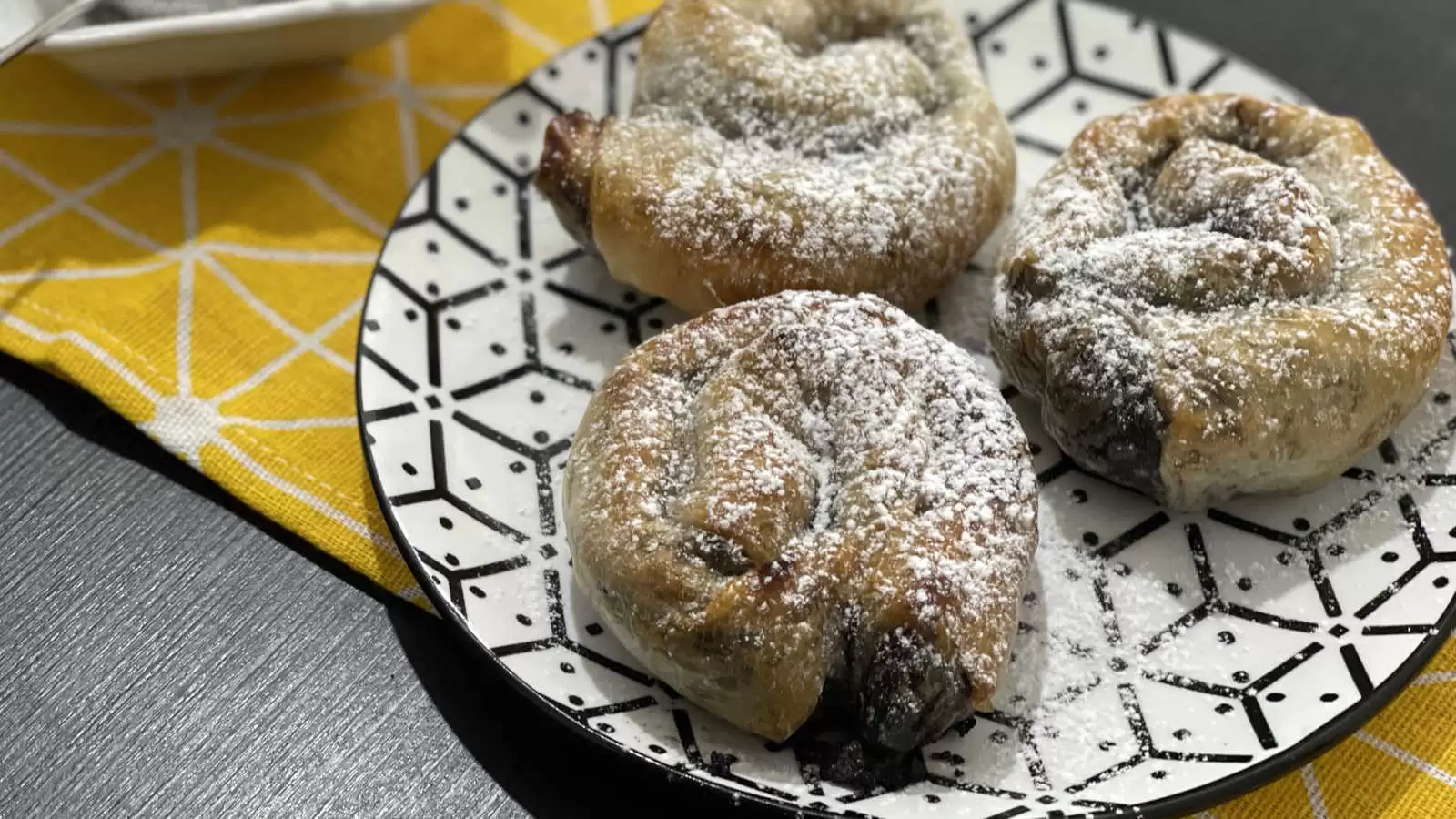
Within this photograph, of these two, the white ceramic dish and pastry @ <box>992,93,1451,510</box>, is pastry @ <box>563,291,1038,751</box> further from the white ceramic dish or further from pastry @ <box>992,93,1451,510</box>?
the white ceramic dish

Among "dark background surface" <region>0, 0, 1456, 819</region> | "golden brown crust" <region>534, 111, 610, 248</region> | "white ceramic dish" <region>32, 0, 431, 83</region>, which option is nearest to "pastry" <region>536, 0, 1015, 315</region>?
"golden brown crust" <region>534, 111, 610, 248</region>

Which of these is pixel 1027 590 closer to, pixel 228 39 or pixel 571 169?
pixel 571 169

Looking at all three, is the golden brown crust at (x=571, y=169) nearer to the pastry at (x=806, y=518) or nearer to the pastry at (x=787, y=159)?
the pastry at (x=787, y=159)

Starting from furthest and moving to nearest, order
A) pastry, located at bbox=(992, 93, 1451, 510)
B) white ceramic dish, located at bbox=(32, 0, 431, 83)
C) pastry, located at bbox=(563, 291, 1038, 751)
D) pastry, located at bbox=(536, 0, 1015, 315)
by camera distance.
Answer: white ceramic dish, located at bbox=(32, 0, 431, 83)
pastry, located at bbox=(536, 0, 1015, 315)
pastry, located at bbox=(992, 93, 1451, 510)
pastry, located at bbox=(563, 291, 1038, 751)

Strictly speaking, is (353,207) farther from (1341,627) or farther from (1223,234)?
(1341,627)

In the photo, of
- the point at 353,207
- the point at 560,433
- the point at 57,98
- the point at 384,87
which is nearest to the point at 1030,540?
the point at 560,433

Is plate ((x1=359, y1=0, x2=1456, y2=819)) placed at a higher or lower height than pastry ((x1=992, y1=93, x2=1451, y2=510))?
lower

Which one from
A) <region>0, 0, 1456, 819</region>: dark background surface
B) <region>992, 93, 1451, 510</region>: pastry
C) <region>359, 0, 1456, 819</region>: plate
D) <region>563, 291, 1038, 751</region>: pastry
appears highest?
<region>992, 93, 1451, 510</region>: pastry
